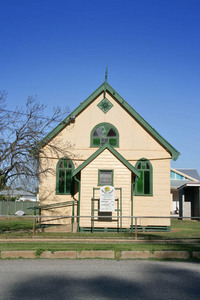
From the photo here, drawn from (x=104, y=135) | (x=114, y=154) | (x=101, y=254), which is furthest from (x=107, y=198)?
(x=101, y=254)

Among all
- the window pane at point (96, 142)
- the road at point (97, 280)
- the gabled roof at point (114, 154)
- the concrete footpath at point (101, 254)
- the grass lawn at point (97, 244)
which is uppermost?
the window pane at point (96, 142)

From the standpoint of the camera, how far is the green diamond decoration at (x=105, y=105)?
2241 cm

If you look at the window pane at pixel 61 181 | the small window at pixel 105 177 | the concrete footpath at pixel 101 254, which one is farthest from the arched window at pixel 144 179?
the concrete footpath at pixel 101 254

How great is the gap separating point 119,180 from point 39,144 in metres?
4.58

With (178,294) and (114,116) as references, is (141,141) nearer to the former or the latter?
(114,116)

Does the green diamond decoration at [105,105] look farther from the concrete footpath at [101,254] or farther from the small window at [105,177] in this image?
the concrete footpath at [101,254]

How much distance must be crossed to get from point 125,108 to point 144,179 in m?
4.24

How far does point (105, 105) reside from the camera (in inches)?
882

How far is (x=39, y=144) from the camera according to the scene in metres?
20.1

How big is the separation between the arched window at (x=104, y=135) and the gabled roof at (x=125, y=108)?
139 cm

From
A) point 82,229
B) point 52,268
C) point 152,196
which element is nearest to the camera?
point 52,268

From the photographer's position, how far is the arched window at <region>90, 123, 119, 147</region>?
22.2 metres

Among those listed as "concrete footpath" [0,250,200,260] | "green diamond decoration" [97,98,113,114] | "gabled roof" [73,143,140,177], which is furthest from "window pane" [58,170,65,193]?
"concrete footpath" [0,250,200,260]

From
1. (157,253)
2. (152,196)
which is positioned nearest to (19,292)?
(157,253)
